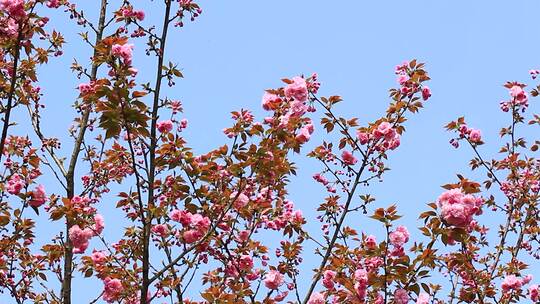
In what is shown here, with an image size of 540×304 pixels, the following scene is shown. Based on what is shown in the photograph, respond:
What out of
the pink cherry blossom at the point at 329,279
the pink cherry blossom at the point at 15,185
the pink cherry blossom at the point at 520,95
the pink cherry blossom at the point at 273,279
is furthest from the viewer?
the pink cherry blossom at the point at 520,95

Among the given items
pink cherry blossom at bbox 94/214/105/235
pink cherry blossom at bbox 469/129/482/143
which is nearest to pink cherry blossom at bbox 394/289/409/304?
pink cherry blossom at bbox 94/214/105/235

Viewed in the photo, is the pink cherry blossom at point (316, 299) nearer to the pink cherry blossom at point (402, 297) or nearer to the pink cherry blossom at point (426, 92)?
the pink cherry blossom at point (402, 297)

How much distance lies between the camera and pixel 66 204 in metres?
4.92

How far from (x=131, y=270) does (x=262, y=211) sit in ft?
3.65

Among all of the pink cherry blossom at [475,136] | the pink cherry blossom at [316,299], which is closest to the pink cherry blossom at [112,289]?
the pink cherry blossom at [316,299]

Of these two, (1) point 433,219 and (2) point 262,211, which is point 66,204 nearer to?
(2) point 262,211

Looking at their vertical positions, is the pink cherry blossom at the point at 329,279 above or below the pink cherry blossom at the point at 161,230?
below

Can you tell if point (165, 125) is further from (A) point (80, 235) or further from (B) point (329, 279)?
(B) point (329, 279)

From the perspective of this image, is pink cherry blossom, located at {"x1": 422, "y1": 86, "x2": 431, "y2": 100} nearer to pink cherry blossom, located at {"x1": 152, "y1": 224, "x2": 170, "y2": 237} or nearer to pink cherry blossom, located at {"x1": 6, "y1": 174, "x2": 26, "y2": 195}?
pink cherry blossom, located at {"x1": 152, "y1": 224, "x2": 170, "y2": 237}

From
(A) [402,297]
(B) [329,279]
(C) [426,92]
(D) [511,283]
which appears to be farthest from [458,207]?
(D) [511,283]

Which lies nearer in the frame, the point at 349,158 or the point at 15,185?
the point at 15,185

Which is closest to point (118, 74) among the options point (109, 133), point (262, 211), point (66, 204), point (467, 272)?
point (109, 133)

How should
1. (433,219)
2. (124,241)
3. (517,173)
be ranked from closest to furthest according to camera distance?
(433,219), (124,241), (517,173)

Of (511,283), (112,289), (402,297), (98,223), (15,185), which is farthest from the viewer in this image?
(511,283)
